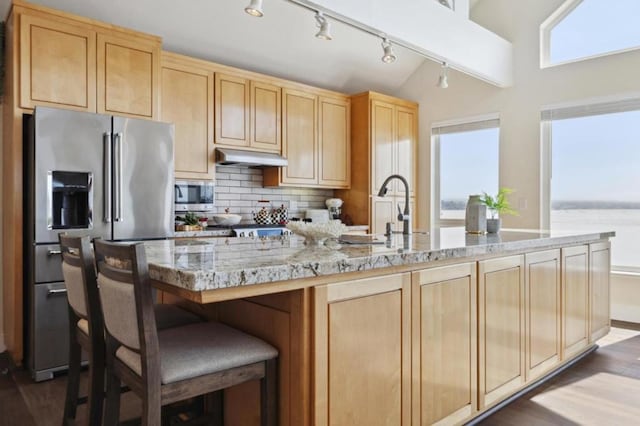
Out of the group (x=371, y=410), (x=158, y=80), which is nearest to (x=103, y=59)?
(x=158, y=80)

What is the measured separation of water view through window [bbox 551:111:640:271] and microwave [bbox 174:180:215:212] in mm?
3492

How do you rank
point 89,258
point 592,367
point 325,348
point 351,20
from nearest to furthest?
point 325,348, point 89,258, point 592,367, point 351,20

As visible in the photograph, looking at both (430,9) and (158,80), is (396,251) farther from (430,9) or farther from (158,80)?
(430,9)

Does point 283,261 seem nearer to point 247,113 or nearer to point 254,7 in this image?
Answer: point 254,7

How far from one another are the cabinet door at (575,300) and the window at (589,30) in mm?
2615

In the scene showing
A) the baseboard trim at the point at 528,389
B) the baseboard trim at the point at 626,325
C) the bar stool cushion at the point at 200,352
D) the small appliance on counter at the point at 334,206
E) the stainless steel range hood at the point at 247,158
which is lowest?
the baseboard trim at the point at 626,325

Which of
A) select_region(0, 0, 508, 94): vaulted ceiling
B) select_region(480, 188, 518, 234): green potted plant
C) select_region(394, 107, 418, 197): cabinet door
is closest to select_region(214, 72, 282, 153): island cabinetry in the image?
select_region(0, 0, 508, 94): vaulted ceiling

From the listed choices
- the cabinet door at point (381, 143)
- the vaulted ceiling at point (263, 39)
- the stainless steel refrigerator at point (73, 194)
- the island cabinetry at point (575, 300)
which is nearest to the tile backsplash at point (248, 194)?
the cabinet door at point (381, 143)

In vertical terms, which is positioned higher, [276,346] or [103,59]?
[103,59]

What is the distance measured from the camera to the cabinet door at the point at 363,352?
1.49m

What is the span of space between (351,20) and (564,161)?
298cm

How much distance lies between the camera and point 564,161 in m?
4.90

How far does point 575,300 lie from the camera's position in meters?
3.04

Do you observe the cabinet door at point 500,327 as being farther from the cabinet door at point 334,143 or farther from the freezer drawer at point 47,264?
the cabinet door at point 334,143
